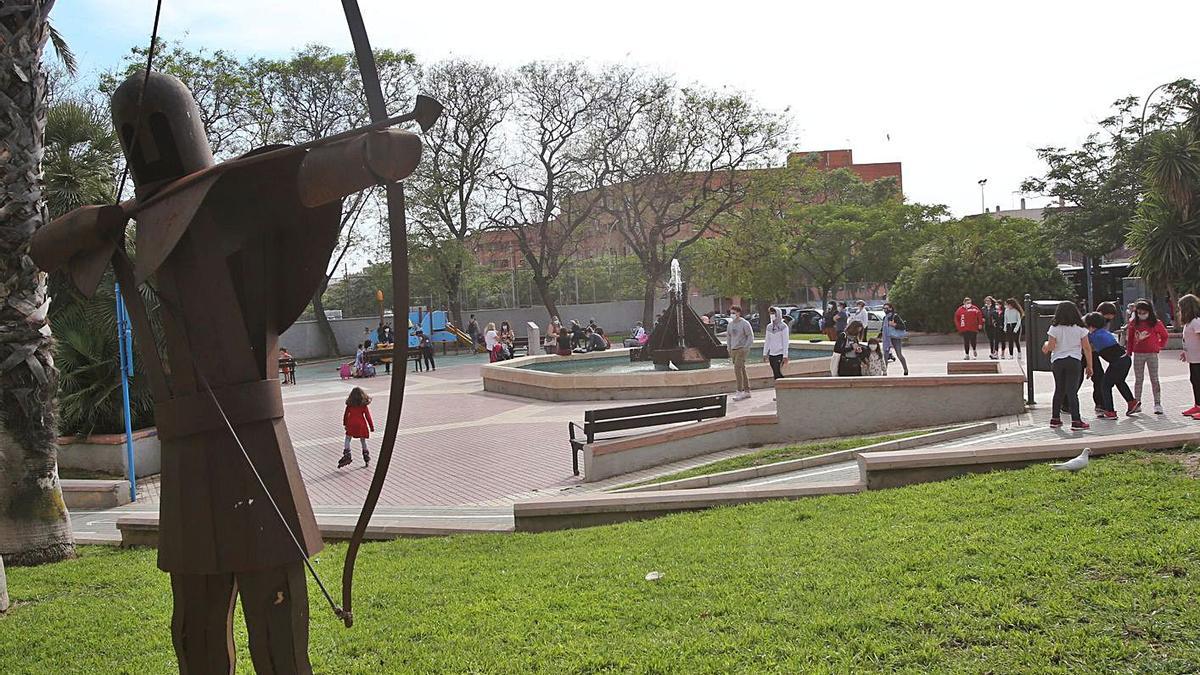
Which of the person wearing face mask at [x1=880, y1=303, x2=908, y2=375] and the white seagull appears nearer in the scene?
the white seagull

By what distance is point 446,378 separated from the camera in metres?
28.2

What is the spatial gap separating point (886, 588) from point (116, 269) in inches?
157

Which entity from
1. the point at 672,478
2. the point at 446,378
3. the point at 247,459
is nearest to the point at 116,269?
the point at 247,459

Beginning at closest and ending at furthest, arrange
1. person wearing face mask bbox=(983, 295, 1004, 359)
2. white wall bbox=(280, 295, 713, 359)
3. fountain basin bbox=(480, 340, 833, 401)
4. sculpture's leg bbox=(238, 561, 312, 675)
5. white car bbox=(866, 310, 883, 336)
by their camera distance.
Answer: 1. sculpture's leg bbox=(238, 561, 312, 675)
2. fountain basin bbox=(480, 340, 833, 401)
3. person wearing face mask bbox=(983, 295, 1004, 359)
4. white car bbox=(866, 310, 883, 336)
5. white wall bbox=(280, 295, 713, 359)

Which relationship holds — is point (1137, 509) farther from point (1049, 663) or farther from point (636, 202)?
point (636, 202)

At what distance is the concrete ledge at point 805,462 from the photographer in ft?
31.6

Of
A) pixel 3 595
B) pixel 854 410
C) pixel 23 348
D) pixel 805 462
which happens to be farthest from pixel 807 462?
pixel 23 348

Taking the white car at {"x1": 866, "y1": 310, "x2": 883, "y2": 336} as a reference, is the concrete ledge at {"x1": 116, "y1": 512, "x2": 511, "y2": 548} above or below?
below

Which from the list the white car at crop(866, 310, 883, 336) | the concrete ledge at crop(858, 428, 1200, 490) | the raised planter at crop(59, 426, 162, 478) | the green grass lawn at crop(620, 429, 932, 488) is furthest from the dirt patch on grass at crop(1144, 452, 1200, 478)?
the white car at crop(866, 310, 883, 336)

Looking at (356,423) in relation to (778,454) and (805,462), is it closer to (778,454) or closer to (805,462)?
(778,454)

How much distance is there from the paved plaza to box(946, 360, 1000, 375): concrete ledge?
0.74 meters

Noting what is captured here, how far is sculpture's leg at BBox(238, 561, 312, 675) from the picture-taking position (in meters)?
3.23

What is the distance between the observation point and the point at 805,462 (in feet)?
34.0

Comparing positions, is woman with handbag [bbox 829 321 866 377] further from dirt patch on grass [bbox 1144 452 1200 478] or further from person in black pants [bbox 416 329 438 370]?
person in black pants [bbox 416 329 438 370]
